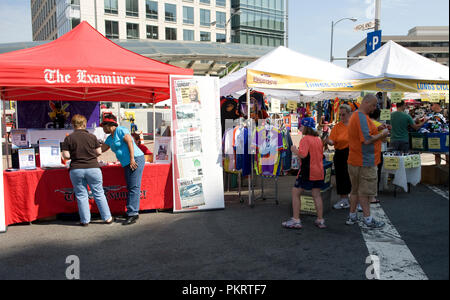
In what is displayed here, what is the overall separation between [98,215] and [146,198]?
2.86 ft

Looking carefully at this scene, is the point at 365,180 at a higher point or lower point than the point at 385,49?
lower

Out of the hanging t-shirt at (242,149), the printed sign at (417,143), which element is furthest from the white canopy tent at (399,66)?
the hanging t-shirt at (242,149)

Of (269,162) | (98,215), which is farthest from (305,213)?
(98,215)

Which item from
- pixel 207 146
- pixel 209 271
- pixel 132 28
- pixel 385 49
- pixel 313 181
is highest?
pixel 132 28

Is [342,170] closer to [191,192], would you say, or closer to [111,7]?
[191,192]

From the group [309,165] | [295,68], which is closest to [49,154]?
[309,165]

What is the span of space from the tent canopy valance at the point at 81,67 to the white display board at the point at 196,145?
41cm

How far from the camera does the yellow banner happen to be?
625 centimetres

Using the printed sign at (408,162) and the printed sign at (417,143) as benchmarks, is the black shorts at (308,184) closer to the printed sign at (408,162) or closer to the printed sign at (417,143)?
the printed sign at (408,162)

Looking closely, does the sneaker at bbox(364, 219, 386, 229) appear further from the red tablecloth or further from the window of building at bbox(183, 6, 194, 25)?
the window of building at bbox(183, 6, 194, 25)

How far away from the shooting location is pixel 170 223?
5.66m

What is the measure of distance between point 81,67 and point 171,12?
50179 millimetres

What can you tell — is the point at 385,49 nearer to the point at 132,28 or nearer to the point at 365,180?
the point at 365,180

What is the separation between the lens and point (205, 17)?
55125 millimetres
